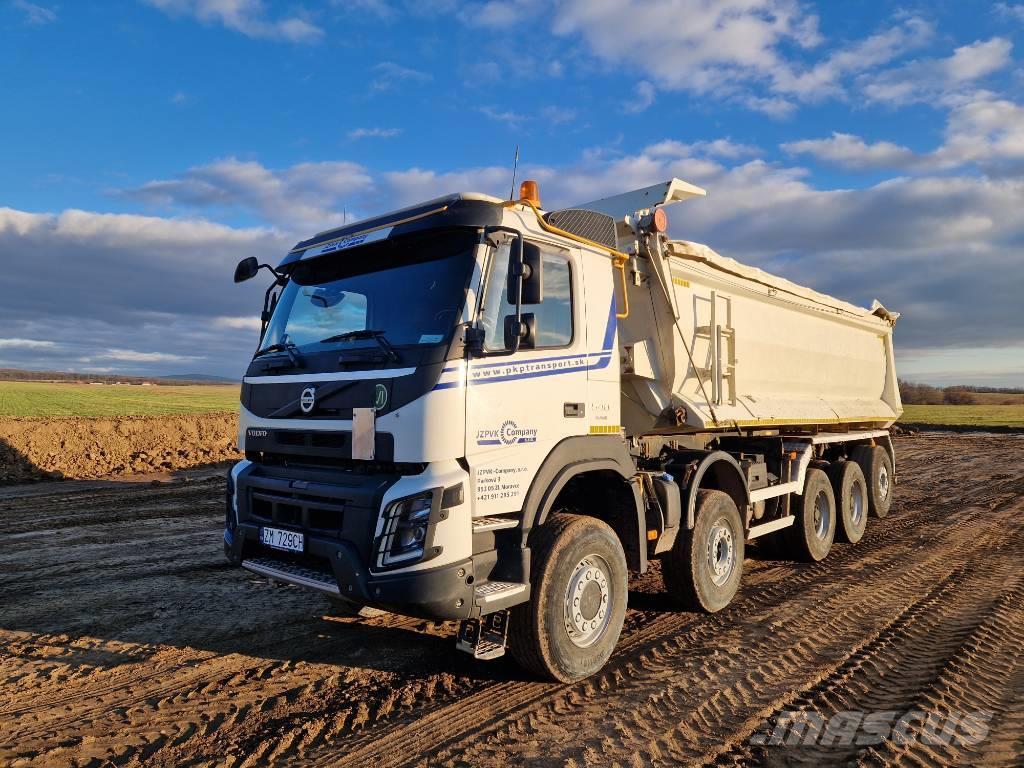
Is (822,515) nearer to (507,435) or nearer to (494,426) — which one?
(507,435)

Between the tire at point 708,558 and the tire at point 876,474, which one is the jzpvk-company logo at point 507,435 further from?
the tire at point 876,474

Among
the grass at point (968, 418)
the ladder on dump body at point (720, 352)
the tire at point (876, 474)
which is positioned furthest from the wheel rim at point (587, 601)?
the grass at point (968, 418)

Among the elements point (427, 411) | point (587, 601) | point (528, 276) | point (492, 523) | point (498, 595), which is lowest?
point (587, 601)

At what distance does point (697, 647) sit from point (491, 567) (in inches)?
82.7

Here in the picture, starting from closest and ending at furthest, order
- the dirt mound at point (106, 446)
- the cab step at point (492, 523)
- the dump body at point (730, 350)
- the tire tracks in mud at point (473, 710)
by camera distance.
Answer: the tire tracks in mud at point (473, 710) → the cab step at point (492, 523) → the dump body at point (730, 350) → the dirt mound at point (106, 446)

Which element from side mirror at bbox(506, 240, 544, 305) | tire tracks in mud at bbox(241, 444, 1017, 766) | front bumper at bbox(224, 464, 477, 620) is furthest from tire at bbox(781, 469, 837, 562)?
front bumper at bbox(224, 464, 477, 620)

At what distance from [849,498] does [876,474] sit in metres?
1.62

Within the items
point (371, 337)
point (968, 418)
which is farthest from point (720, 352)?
point (968, 418)

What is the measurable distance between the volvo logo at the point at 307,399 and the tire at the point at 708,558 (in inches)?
133

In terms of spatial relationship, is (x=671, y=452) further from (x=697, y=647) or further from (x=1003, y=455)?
(x=1003, y=455)

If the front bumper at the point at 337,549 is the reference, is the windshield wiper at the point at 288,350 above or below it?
above

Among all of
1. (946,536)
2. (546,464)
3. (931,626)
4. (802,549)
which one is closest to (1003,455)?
(946,536)

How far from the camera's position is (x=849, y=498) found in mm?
9508

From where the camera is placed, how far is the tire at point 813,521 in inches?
326
